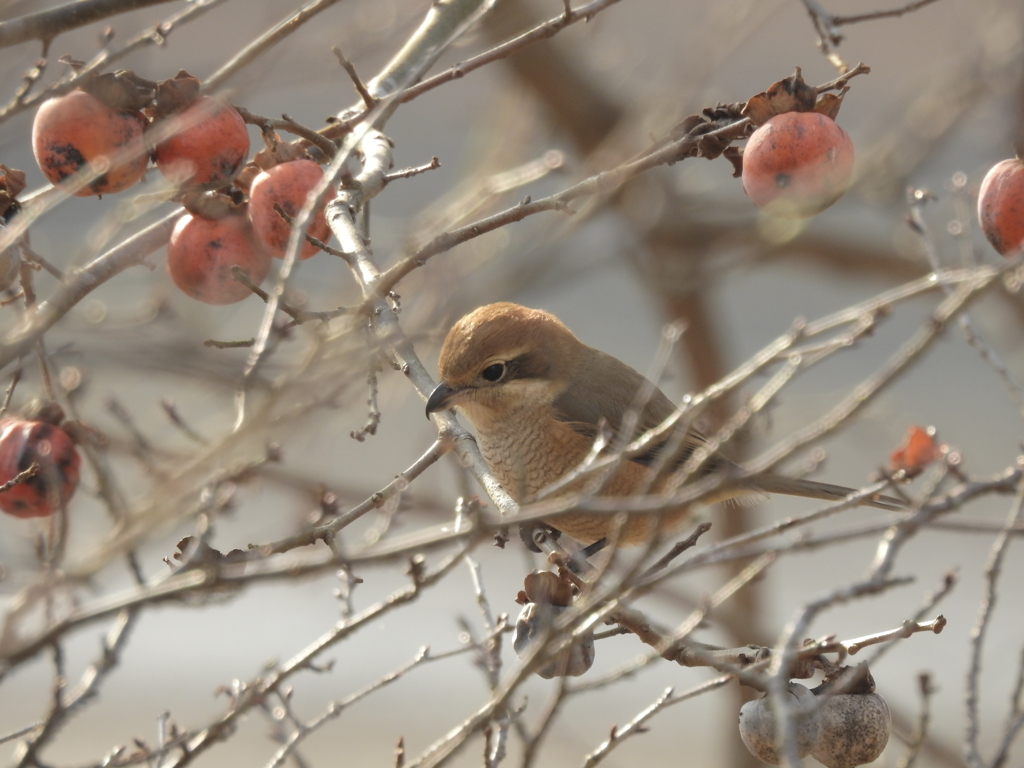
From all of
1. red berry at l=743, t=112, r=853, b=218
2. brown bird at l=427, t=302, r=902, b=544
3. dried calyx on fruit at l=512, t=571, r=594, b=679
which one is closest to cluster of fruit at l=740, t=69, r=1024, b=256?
red berry at l=743, t=112, r=853, b=218

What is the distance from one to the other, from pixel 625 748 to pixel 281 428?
19.5 ft

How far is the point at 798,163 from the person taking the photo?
78.9 inches

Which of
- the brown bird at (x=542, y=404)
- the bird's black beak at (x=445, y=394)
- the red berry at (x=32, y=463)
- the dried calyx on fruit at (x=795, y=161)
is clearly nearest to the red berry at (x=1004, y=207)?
the dried calyx on fruit at (x=795, y=161)

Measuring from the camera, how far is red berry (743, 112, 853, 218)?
2.01m

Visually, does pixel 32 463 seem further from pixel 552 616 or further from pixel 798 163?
pixel 798 163

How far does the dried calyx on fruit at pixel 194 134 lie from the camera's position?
2.05 meters

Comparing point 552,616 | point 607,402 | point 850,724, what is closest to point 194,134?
point 552,616

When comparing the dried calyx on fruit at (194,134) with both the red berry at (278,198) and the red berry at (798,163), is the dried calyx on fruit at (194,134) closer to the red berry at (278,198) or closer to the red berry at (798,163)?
the red berry at (278,198)

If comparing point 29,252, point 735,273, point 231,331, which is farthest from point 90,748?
point 29,252

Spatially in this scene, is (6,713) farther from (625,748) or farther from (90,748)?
(625,748)

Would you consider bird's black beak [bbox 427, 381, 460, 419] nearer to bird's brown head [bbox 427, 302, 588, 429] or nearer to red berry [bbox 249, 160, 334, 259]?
bird's brown head [bbox 427, 302, 588, 429]

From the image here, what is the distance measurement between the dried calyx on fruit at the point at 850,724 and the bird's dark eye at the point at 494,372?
5.22 ft

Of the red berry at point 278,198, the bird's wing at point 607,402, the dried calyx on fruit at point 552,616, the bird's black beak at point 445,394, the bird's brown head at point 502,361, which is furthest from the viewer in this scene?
the bird's wing at point 607,402

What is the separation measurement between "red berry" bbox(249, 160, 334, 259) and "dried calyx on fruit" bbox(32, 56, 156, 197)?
0.24m
